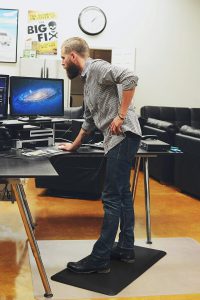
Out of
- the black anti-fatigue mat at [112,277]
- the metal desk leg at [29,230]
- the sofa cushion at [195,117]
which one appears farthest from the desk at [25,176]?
the sofa cushion at [195,117]

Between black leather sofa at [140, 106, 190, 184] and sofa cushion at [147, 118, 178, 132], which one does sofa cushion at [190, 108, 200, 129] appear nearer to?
black leather sofa at [140, 106, 190, 184]

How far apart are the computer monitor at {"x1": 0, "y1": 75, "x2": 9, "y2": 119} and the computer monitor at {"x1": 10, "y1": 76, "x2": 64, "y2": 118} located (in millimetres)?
67

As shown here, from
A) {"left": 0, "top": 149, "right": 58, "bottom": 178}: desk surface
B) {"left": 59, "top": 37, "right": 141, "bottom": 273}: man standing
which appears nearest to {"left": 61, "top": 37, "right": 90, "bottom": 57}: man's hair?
{"left": 59, "top": 37, "right": 141, "bottom": 273}: man standing

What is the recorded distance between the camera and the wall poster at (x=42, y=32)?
754 cm

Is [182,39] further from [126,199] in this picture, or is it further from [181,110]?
[126,199]

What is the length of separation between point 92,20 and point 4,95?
4.60 metres

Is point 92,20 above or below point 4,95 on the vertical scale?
above

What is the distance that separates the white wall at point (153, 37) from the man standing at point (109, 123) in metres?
4.93

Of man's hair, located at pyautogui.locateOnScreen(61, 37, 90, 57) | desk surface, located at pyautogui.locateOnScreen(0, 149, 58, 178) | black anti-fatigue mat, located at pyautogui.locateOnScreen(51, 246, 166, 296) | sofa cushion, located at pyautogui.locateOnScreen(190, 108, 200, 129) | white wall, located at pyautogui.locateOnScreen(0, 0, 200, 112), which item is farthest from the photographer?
sofa cushion, located at pyautogui.locateOnScreen(190, 108, 200, 129)

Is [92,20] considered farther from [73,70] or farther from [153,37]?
[73,70]

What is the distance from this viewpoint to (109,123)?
281 cm

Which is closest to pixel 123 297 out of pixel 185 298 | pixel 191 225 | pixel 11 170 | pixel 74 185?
pixel 185 298

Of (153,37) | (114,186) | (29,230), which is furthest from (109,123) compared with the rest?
(153,37)

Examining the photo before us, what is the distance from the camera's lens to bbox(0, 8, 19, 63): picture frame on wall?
24.4ft
